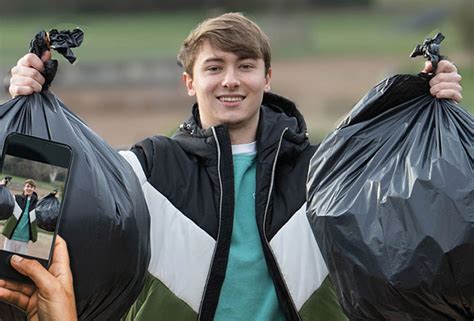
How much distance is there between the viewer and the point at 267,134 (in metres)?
3.75

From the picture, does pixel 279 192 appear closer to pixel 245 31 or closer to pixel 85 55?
pixel 245 31

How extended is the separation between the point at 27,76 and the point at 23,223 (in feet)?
1.85

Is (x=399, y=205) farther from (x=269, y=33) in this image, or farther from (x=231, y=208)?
(x=269, y=33)

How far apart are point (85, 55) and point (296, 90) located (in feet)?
25.3

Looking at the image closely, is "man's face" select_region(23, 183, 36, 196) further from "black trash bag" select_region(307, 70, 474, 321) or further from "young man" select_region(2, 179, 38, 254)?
"black trash bag" select_region(307, 70, 474, 321)

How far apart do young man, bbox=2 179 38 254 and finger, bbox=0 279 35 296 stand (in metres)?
0.08

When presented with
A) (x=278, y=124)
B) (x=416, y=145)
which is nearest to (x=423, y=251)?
(x=416, y=145)

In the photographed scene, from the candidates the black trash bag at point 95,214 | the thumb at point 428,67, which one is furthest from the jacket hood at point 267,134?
the thumb at point 428,67

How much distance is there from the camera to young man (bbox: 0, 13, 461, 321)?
3.57 m

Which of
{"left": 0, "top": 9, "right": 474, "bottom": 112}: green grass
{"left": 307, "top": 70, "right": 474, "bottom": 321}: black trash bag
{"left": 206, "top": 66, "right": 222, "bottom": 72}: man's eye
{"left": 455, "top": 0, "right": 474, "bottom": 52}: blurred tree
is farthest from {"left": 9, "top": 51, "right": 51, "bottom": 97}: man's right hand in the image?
{"left": 455, "top": 0, "right": 474, "bottom": 52}: blurred tree

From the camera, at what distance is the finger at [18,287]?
2.74 m

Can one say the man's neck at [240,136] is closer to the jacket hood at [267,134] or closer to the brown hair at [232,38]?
the jacket hood at [267,134]

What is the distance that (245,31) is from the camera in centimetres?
376

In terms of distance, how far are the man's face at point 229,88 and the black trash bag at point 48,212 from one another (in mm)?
925
